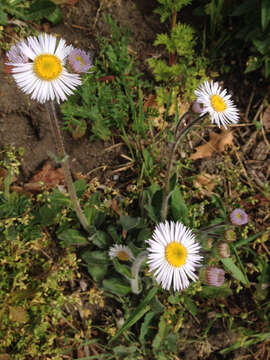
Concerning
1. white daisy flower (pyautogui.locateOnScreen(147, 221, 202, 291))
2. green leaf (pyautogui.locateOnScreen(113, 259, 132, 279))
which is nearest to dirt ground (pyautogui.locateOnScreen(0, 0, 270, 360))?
green leaf (pyautogui.locateOnScreen(113, 259, 132, 279))

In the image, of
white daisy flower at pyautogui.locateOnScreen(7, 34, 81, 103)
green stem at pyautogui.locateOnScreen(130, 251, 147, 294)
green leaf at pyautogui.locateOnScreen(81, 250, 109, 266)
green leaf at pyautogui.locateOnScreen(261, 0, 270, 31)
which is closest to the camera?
white daisy flower at pyautogui.locateOnScreen(7, 34, 81, 103)

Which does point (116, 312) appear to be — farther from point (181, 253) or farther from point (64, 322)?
Result: point (181, 253)

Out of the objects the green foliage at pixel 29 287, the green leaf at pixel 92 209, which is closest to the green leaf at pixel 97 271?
the green foliage at pixel 29 287

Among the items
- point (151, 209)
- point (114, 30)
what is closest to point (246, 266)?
point (151, 209)

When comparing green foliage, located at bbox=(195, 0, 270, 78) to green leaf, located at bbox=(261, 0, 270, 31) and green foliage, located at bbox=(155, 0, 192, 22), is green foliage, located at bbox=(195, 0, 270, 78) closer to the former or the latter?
green leaf, located at bbox=(261, 0, 270, 31)

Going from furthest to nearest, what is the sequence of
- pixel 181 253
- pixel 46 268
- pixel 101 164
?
1. pixel 101 164
2. pixel 46 268
3. pixel 181 253

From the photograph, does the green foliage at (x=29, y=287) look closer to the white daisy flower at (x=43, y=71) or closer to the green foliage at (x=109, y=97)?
the green foliage at (x=109, y=97)

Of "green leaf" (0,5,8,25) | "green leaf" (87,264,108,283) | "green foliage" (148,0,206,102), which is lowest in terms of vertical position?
"green leaf" (87,264,108,283)
